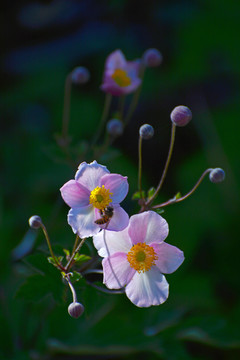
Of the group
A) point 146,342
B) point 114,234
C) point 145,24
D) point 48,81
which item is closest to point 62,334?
point 146,342

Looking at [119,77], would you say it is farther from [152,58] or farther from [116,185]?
[116,185]

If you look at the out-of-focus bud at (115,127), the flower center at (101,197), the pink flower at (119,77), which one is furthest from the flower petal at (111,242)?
the pink flower at (119,77)

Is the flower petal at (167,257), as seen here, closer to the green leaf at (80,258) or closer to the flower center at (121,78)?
the green leaf at (80,258)

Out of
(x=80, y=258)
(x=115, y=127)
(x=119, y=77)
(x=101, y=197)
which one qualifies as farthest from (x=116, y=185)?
(x=119, y=77)

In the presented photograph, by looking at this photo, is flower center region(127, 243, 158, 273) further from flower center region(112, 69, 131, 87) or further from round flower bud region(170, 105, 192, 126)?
flower center region(112, 69, 131, 87)

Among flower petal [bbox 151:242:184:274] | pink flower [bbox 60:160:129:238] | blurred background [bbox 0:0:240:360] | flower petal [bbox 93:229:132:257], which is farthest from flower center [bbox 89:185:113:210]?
blurred background [bbox 0:0:240:360]
